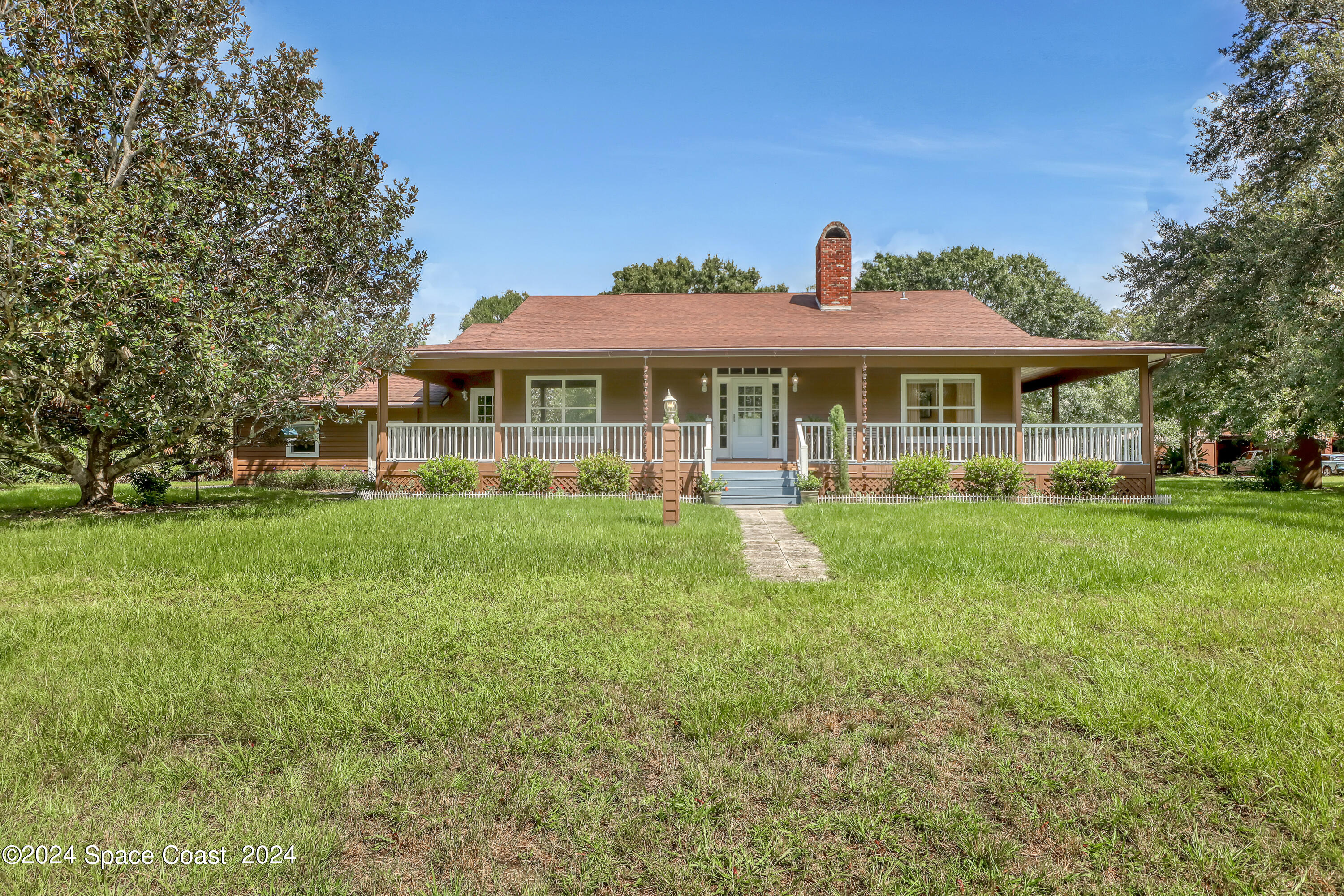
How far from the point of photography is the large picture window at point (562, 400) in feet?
55.4

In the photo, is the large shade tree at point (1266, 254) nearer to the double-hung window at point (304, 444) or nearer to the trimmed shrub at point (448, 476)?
the trimmed shrub at point (448, 476)

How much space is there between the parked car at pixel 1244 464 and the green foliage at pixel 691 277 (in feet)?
72.8

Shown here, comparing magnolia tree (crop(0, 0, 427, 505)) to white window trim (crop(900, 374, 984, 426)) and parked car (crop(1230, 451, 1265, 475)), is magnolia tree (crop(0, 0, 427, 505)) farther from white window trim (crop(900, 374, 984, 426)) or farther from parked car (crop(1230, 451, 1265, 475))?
parked car (crop(1230, 451, 1265, 475))

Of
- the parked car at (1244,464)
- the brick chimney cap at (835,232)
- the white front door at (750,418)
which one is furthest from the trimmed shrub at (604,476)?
the parked car at (1244,464)

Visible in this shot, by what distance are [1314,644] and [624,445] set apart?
12.3 m

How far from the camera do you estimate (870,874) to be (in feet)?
6.73

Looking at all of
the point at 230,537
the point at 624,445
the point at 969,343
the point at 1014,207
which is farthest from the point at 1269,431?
the point at 230,537

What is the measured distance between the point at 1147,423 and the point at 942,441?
4.22 m

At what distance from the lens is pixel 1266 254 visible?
16.1 metres

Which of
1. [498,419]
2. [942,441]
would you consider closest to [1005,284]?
[942,441]

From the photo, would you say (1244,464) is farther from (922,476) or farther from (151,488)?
(151,488)

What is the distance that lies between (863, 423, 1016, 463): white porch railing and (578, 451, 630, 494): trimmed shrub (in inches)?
211

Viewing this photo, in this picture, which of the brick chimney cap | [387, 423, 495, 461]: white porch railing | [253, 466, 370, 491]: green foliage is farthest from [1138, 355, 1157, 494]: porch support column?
[253, 466, 370, 491]: green foliage

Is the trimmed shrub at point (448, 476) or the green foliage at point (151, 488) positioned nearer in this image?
the green foliage at point (151, 488)
